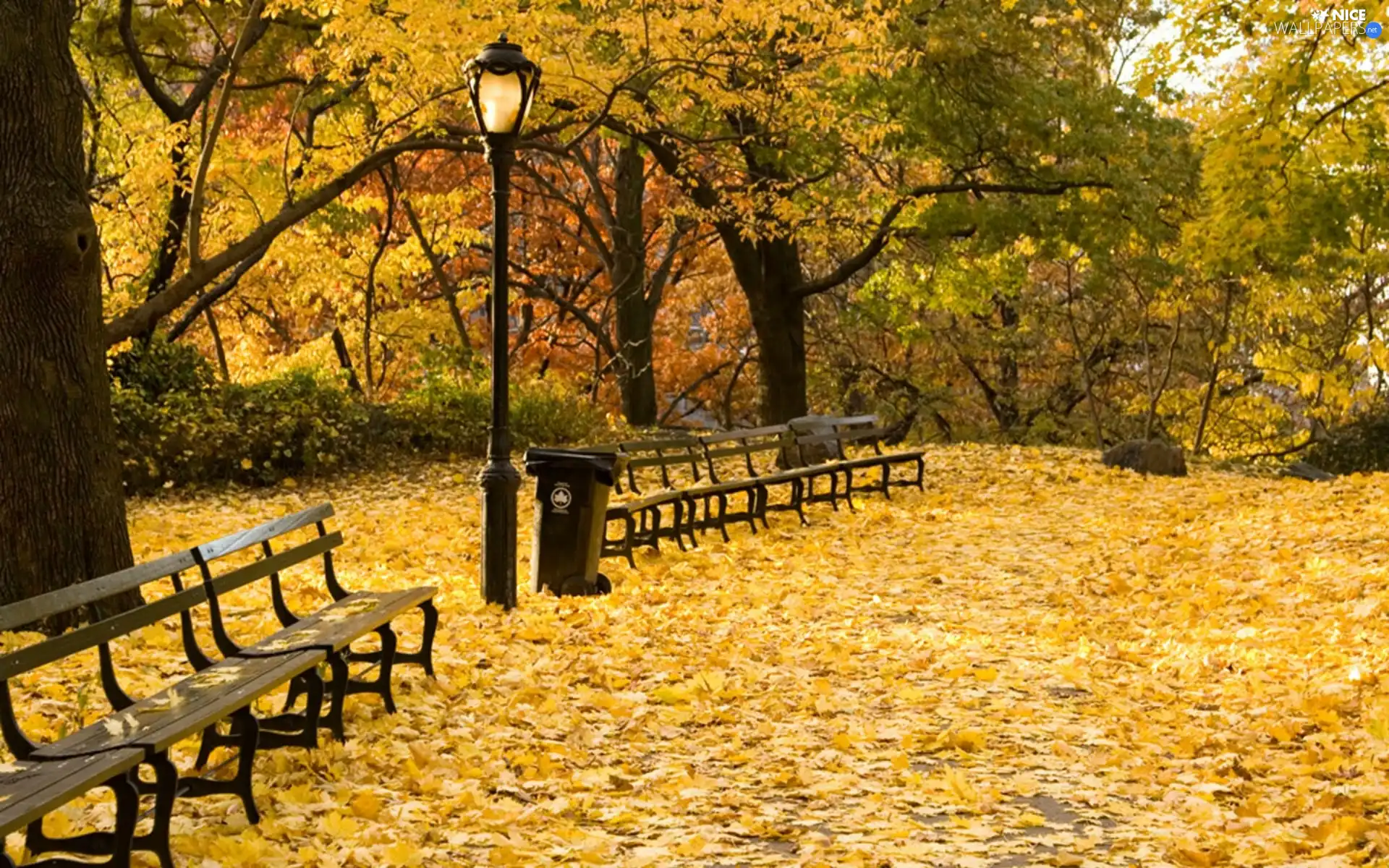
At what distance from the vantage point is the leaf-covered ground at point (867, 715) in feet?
15.8

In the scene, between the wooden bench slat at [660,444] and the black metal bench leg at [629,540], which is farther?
the wooden bench slat at [660,444]

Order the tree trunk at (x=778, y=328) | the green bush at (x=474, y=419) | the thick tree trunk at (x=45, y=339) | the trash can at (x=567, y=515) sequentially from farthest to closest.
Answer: the tree trunk at (x=778, y=328) → the green bush at (x=474, y=419) → the trash can at (x=567, y=515) → the thick tree trunk at (x=45, y=339)

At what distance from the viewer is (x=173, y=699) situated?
4.86 m

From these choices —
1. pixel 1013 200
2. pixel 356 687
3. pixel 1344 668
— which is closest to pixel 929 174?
pixel 1013 200

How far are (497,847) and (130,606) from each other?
429 centimetres

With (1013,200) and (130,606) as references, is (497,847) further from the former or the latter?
(1013,200)

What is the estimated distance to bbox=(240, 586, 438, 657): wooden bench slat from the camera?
574 centimetres

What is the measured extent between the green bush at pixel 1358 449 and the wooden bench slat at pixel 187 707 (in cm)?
1621

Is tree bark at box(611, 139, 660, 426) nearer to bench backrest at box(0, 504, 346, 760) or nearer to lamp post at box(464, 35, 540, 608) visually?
lamp post at box(464, 35, 540, 608)

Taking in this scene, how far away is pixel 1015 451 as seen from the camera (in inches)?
749

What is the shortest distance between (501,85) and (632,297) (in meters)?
15.5

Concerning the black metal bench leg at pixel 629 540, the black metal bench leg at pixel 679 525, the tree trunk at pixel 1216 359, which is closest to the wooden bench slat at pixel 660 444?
the black metal bench leg at pixel 679 525

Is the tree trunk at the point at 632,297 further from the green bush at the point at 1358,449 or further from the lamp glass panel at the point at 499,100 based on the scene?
the lamp glass panel at the point at 499,100

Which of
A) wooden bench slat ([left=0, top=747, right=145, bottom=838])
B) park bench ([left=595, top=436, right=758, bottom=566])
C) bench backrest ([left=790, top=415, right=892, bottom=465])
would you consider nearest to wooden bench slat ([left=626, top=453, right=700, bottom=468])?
park bench ([left=595, top=436, right=758, bottom=566])
